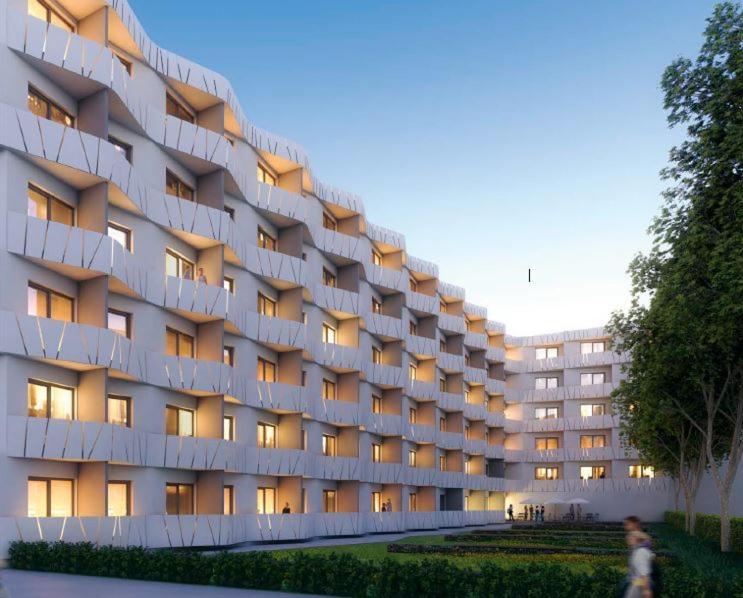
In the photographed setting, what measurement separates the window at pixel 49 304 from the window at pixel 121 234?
4058 mm

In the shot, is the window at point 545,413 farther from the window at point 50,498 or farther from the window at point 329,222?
the window at point 50,498

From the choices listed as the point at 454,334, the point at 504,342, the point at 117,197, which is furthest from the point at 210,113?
the point at 504,342

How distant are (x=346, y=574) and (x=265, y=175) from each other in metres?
31.6

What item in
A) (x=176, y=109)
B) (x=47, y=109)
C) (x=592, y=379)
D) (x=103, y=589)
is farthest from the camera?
(x=592, y=379)

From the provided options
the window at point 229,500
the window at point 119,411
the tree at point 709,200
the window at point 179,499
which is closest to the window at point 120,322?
the window at point 119,411

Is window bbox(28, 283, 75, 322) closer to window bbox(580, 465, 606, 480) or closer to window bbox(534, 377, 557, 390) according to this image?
window bbox(580, 465, 606, 480)

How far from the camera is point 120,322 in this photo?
36781mm

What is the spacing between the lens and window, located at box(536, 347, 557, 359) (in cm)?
9831

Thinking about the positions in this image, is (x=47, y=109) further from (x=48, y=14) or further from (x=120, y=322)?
(x=120, y=322)

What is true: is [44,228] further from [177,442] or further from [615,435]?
[615,435]

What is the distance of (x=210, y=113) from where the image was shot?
43500 mm

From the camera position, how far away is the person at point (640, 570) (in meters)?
15.6

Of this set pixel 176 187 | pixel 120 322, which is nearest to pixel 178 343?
pixel 120 322

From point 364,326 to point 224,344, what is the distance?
57.2ft
